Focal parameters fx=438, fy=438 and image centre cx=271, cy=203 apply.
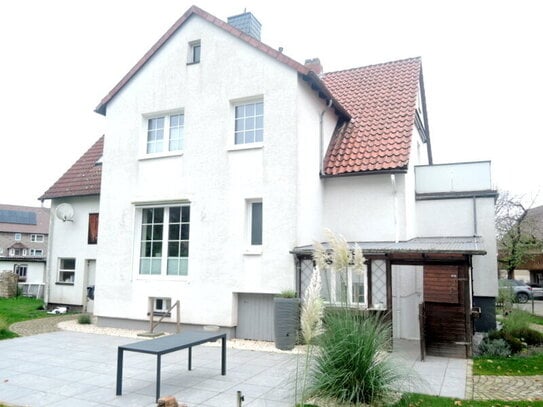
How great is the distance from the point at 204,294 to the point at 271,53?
7199 millimetres

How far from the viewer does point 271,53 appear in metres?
12.6

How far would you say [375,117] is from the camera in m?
14.7

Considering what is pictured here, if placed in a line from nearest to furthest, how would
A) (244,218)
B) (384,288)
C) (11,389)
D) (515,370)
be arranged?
(11,389) < (515,370) < (384,288) < (244,218)

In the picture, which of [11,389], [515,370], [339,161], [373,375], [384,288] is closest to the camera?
[373,375]

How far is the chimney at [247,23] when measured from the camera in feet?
51.3

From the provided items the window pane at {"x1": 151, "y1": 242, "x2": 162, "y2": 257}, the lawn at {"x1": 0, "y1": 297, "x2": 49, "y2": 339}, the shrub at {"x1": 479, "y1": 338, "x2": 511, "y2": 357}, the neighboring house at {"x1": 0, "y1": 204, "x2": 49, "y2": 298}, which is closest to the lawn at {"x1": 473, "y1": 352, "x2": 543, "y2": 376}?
the shrub at {"x1": 479, "y1": 338, "x2": 511, "y2": 357}

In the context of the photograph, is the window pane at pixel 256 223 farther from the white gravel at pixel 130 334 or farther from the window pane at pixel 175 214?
the white gravel at pixel 130 334

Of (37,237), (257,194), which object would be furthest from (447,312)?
(37,237)

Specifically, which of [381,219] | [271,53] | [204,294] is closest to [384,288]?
[381,219]

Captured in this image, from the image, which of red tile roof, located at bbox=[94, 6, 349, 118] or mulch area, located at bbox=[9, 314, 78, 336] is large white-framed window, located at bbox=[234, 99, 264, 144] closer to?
red tile roof, located at bbox=[94, 6, 349, 118]

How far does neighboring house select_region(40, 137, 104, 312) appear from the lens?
18719mm

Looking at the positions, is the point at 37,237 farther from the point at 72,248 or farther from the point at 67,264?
the point at 72,248

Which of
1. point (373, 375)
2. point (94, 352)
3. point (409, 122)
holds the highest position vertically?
point (409, 122)

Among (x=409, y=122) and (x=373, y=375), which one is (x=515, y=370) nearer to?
(x=373, y=375)
